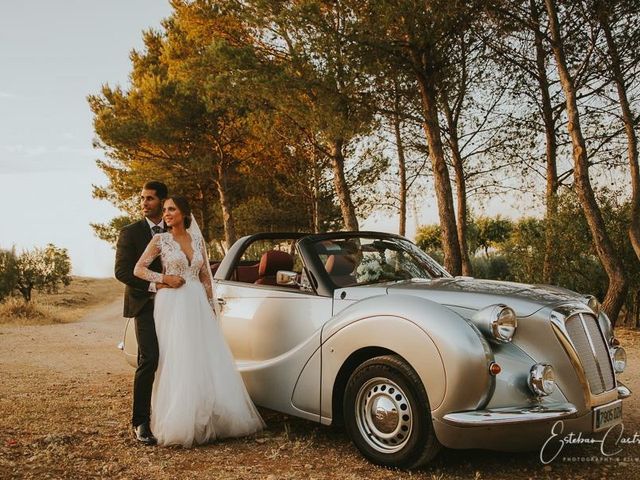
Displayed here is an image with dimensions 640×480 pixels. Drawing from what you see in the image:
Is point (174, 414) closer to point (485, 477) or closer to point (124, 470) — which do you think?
point (124, 470)

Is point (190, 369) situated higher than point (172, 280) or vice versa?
point (172, 280)

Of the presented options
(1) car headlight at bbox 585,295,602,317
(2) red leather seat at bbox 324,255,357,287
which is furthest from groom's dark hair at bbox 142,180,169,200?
(1) car headlight at bbox 585,295,602,317

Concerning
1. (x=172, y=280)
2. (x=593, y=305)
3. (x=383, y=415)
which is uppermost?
(x=172, y=280)

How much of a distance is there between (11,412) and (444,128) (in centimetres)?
1538

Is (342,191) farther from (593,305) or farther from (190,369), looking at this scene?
(593,305)

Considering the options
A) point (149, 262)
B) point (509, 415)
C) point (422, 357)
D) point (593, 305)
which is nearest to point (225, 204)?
point (149, 262)

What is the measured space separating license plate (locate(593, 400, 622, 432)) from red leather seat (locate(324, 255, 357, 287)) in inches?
80.7

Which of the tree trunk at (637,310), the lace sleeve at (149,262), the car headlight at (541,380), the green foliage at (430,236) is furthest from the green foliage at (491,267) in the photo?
the green foliage at (430,236)

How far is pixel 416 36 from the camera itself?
14.4 metres

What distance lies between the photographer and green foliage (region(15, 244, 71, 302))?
24.1 m

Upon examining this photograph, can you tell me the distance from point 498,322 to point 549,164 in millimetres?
14743

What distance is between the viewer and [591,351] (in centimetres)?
454

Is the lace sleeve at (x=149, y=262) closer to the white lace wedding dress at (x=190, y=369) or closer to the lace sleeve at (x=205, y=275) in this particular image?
the white lace wedding dress at (x=190, y=369)

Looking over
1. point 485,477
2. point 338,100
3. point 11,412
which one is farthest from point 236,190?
point 485,477
